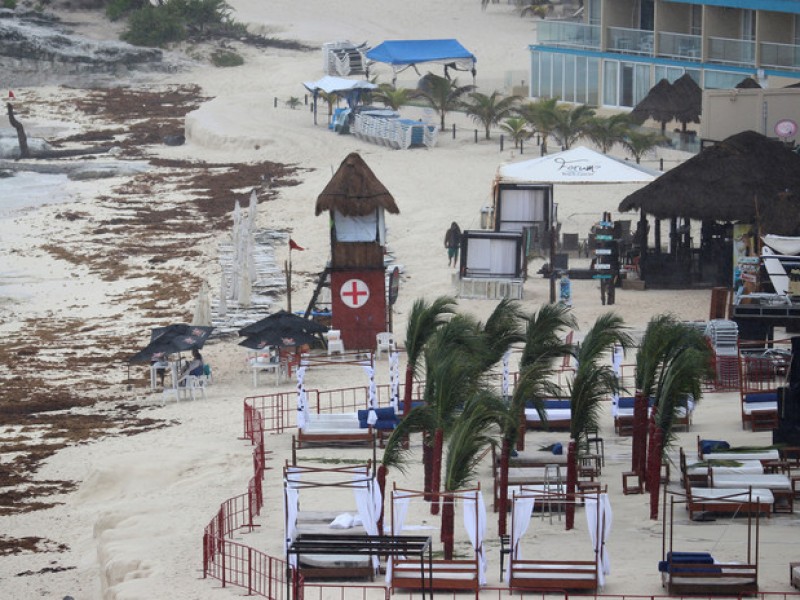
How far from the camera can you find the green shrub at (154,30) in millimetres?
72875

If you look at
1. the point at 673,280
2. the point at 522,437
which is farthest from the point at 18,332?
the point at 522,437

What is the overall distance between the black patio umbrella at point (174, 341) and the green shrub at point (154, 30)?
148ft

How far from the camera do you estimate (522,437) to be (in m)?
22.8

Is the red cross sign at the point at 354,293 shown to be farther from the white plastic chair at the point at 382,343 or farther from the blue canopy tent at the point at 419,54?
the blue canopy tent at the point at 419,54

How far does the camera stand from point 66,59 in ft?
231

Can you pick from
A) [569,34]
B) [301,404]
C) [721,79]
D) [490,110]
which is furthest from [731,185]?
[569,34]

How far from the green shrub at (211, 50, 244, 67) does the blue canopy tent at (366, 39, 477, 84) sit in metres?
12.0

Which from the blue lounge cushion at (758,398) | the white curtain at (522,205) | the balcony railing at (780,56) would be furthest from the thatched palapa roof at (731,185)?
the balcony railing at (780,56)

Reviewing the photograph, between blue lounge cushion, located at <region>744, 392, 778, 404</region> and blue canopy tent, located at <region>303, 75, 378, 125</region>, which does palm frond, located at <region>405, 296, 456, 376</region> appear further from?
blue canopy tent, located at <region>303, 75, 378, 125</region>

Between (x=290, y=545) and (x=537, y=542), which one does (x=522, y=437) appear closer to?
(x=537, y=542)

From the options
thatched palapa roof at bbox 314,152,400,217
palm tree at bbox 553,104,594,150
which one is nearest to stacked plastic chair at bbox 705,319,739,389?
thatched palapa roof at bbox 314,152,400,217

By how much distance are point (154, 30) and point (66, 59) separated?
4401 millimetres

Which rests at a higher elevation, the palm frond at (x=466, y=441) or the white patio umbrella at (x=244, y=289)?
the white patio umbrella at (x=244, y=289)

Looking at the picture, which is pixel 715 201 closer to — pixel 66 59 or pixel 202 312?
pixel 202 312
